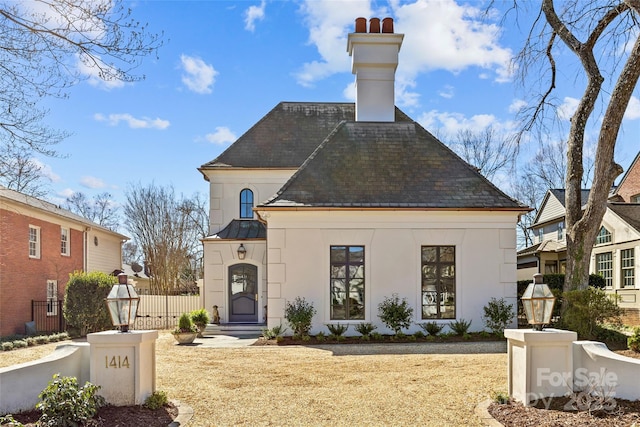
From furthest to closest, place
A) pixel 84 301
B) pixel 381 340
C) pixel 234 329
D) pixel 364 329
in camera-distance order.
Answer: pixel 234 329, pixel 84 301, pixel 364 329, pixel 381 340

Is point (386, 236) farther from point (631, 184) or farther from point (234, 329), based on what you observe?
point (631, 184)

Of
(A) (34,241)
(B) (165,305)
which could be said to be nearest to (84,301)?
(A) (34,241)

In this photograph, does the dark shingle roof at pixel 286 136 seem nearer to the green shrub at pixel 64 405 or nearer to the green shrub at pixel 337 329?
the green shrub at pixel 337 329

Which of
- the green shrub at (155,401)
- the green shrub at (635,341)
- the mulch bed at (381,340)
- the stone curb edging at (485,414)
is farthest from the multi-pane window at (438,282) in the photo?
the green shrub at (155,401)

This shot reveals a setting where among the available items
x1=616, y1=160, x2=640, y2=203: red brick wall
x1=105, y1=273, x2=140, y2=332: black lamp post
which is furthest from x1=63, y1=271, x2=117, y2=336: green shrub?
x1=616, y1=160, x2=640, y2=203: red brick wall

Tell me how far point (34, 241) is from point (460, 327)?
1697cm

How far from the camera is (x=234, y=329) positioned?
19.2 m

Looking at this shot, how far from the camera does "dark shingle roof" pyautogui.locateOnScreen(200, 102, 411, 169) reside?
22.2m

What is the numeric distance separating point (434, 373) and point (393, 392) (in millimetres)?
1781

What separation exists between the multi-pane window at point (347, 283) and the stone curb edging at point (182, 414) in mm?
7938

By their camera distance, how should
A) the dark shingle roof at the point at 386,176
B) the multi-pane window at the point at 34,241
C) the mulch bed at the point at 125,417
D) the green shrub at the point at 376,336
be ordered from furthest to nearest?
the multi-pane window at the point at 34,241
the dark shingle roof at the point at 386,176
the green shrub at the point at 376,336
the mulch bed at the point at 125,417

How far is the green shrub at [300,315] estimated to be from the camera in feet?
48.2

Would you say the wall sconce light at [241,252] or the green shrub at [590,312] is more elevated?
the wall sconce light at [241,252]

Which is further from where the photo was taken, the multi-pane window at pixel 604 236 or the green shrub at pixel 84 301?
the multi-pane window at pixel 604 236
